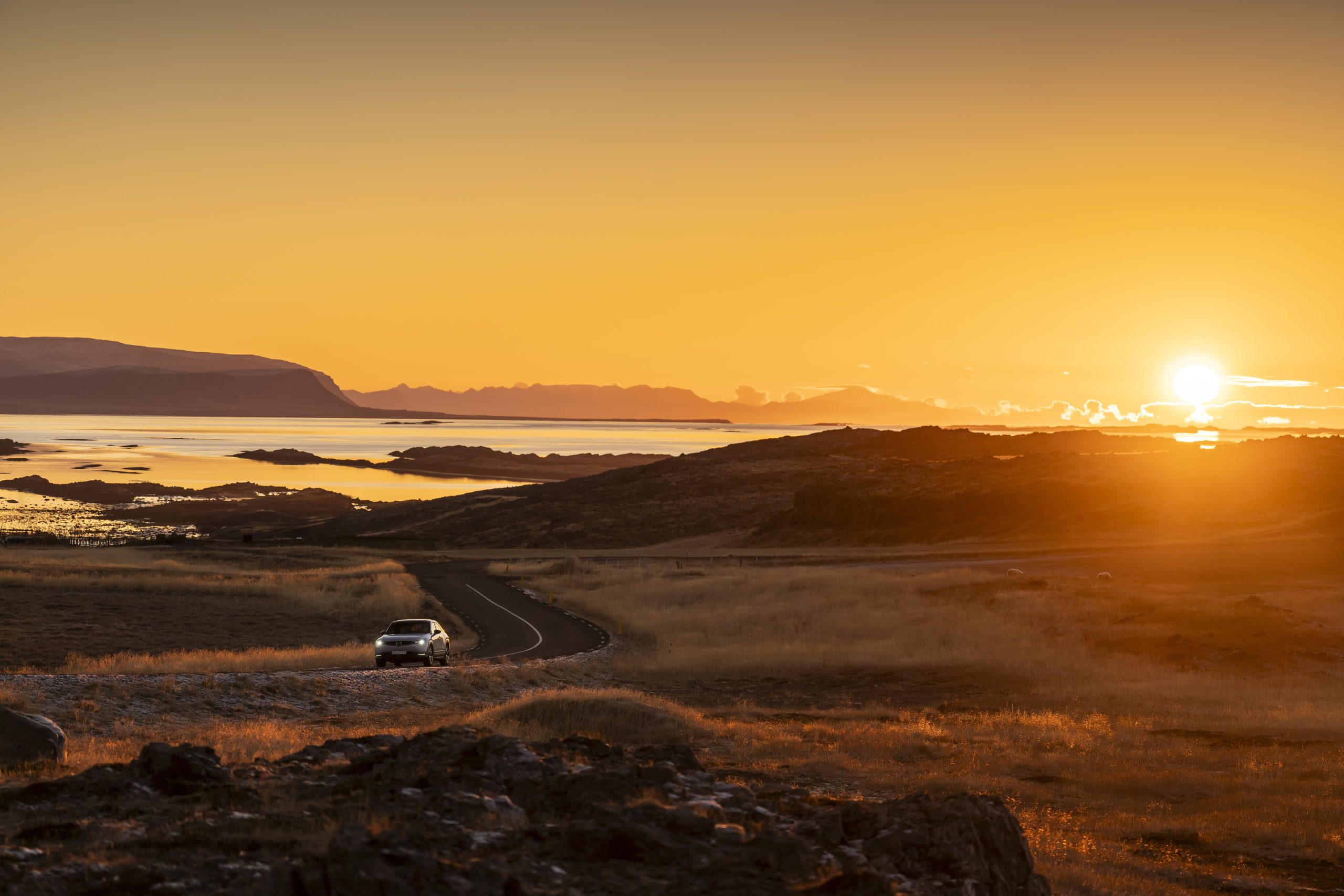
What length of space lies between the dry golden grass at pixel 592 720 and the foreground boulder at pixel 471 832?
305 inches

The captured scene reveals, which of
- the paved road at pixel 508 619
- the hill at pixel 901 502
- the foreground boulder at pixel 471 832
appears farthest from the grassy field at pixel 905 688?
the hill at pixel 901 502

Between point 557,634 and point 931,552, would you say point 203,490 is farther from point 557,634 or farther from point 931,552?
point 557,634

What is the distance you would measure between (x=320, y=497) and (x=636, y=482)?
36.8 m

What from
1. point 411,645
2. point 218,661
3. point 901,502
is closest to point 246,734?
point 218,661

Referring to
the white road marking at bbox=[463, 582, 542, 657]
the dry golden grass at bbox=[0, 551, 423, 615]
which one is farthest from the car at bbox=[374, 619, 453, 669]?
the dry golden grass at bbox=[0, 551, 423, 615]

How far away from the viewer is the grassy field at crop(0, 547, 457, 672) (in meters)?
33.0

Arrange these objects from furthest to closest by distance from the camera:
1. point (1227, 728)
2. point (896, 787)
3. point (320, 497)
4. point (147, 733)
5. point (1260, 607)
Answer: point (320, 497)
point (1260, 607)
point (1227, 728)
point (147, 733)
point (896, 787)

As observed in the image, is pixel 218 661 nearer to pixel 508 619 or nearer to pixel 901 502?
pixel 508 619

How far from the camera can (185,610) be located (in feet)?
150

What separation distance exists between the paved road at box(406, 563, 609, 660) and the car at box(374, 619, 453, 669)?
241cm

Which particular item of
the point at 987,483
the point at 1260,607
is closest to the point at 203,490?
the point at 987,483

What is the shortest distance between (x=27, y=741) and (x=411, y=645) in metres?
19.1

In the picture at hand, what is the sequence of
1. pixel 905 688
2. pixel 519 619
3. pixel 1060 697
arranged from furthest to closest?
pixel 519 619
pixel 905 688
pixel 1060 697

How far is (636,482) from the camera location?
422 ft
